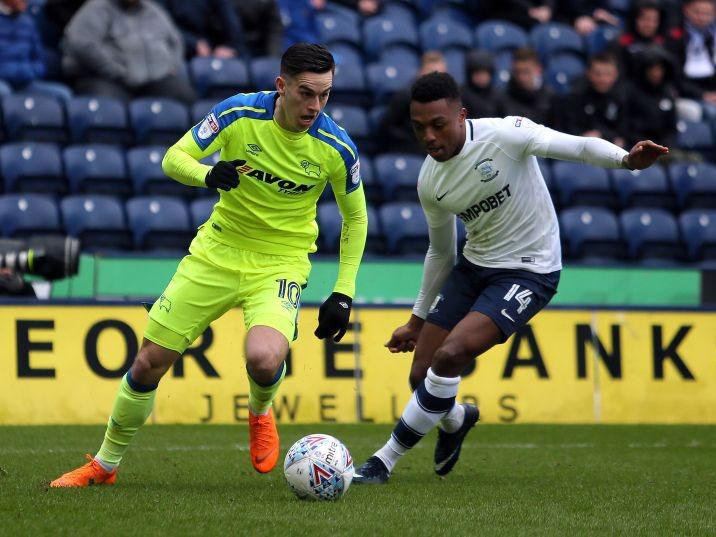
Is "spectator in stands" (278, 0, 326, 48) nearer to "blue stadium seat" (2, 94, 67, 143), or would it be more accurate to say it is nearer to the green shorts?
"blue stadium seat" (2, 94, 67, 143)

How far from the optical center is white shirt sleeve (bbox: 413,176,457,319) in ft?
24.4

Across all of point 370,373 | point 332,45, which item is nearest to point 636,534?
point 370,373

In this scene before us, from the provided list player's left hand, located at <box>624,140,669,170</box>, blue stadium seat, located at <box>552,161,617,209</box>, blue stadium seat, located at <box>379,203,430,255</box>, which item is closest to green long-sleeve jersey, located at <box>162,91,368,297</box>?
player's left hand, located at <box>624,140,669,170</box>

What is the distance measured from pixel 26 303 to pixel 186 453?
2630 millimetres

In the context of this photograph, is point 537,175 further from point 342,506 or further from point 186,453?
point 186,453

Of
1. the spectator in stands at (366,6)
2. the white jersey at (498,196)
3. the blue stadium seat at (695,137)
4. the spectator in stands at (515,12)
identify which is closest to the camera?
the white jersey at (498,196)

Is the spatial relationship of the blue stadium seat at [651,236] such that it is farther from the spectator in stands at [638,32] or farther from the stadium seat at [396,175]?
the spectator in stands at [638,32]

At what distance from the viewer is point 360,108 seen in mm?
15031

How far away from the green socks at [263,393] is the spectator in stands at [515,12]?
38.0ft

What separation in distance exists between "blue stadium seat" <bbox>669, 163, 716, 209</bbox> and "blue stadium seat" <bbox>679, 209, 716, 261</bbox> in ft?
1.73

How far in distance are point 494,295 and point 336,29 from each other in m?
9.76

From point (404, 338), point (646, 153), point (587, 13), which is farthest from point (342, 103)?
point (646, 153)

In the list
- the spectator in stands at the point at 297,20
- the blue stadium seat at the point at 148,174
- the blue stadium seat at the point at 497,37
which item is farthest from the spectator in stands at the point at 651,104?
the blue stadium seat at the point at 148,174

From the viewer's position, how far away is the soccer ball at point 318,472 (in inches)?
249
